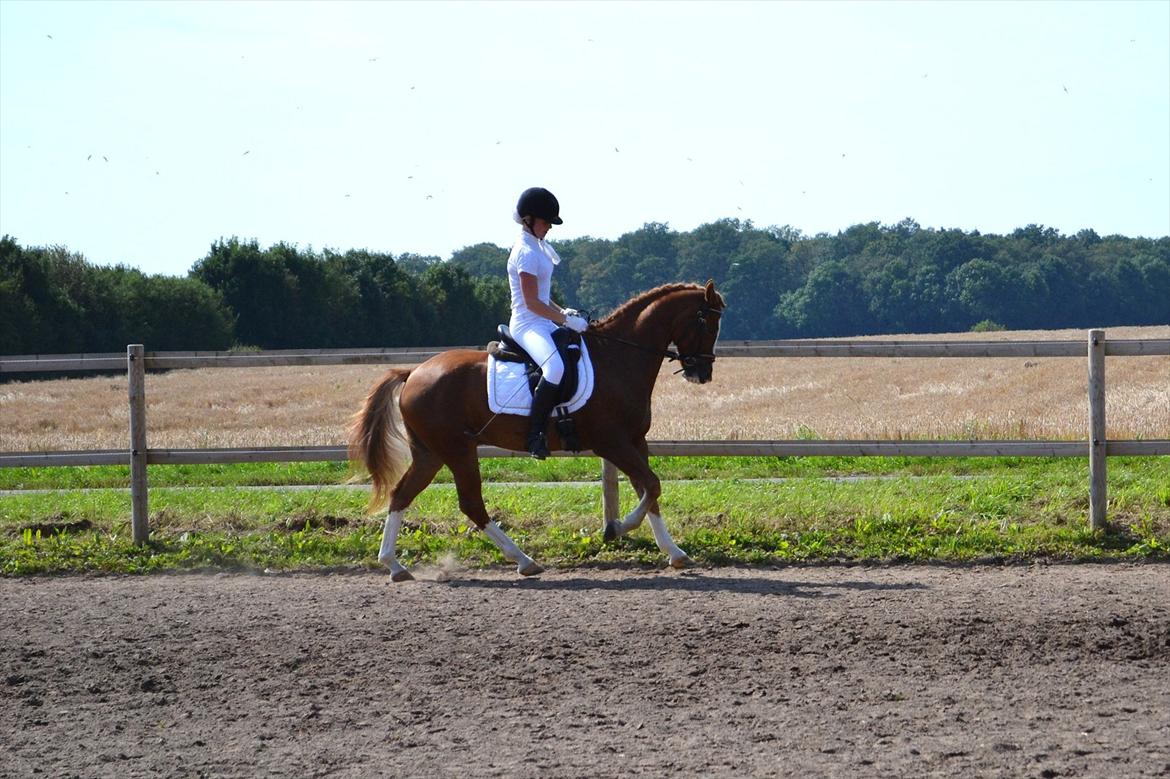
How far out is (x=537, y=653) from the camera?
6398 mm

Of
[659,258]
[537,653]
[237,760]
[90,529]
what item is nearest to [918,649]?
[537,653]

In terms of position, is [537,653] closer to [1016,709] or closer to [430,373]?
[1016,709]

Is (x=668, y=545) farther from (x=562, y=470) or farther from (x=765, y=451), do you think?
(x=562, y=470)

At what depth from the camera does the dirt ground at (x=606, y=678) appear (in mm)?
4844

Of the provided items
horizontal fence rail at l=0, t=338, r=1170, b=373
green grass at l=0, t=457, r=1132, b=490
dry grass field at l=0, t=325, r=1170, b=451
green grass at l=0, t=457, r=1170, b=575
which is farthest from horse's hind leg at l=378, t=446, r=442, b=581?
dry grass field at l=0, t=325, r=1170, b=451

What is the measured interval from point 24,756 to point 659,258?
115473 mm

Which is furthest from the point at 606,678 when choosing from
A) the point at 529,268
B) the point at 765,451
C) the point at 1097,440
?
the point at 1097,440

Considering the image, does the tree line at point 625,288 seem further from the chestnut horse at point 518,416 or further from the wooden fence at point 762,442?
the chestnut horse at point 518,416

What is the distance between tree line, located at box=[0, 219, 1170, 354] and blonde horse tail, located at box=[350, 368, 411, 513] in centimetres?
4526

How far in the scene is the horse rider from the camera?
865cm

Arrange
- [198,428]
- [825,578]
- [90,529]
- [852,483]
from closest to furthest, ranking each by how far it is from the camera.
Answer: [825,578]
[90,529]
[852,483]
[198,428]

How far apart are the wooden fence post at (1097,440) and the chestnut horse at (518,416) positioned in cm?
285

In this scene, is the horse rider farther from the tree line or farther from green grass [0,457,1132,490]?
the tree line

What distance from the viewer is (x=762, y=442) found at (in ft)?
32.0
